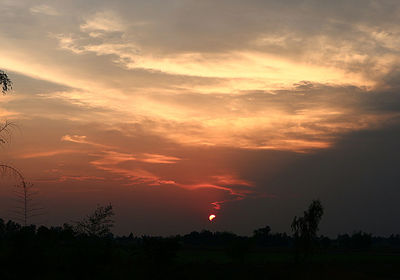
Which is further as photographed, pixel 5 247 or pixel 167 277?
pixel 167 277

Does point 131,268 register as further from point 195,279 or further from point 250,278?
point 250,278

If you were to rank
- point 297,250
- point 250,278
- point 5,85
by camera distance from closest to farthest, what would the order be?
point 5,85
point 250,278
point 297,250

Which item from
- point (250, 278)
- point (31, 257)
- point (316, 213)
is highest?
point (316, 213)

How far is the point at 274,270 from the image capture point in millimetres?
77062

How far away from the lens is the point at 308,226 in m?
75.0

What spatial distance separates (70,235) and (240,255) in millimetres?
65676

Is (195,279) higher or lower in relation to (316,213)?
lower

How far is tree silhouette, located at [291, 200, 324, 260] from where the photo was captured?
74.8 m

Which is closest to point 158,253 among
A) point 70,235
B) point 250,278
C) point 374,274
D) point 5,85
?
point 70,235

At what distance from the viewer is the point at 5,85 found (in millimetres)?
23281

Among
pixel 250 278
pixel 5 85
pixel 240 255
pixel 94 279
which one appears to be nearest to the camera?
pixel 5 85

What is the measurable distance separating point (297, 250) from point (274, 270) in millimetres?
4985

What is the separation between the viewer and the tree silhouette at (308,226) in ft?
245

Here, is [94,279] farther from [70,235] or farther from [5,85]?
[5,85]
